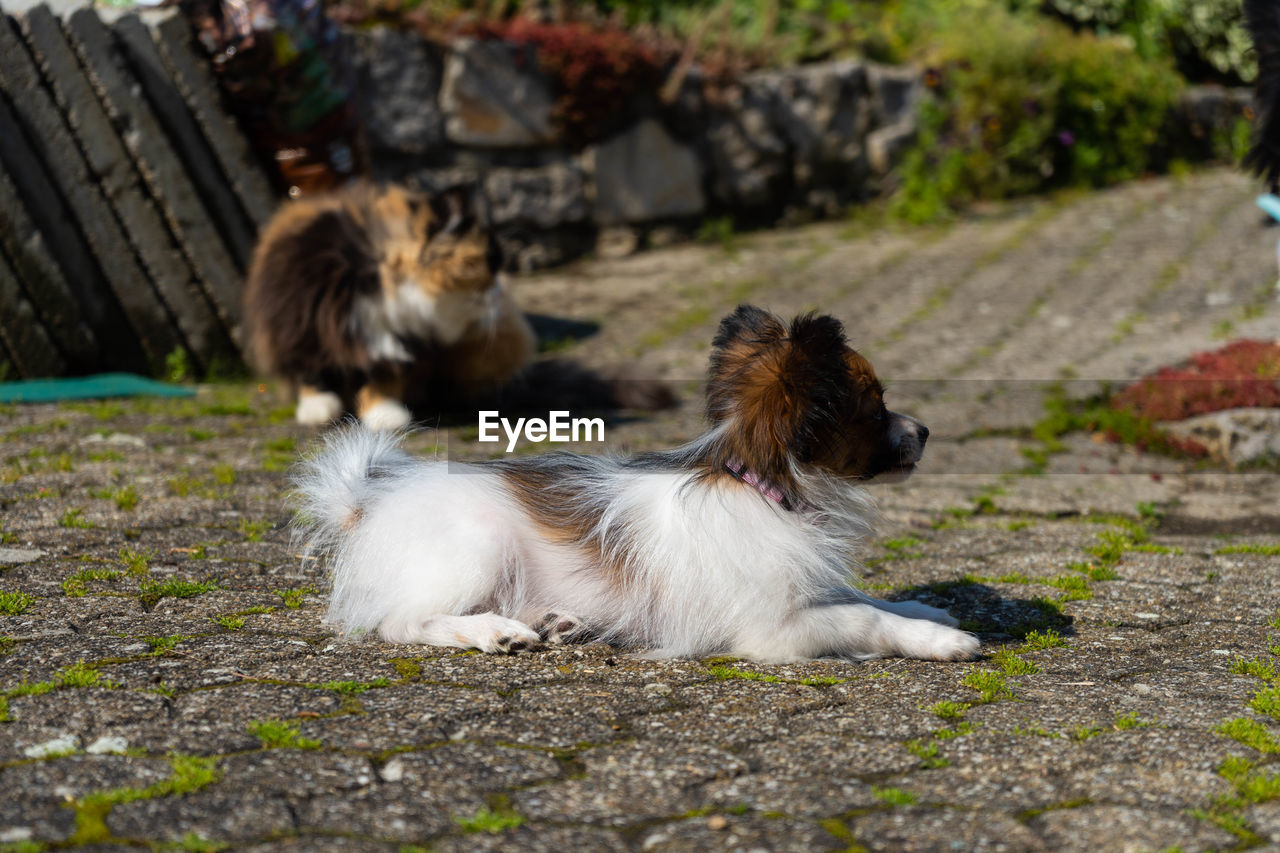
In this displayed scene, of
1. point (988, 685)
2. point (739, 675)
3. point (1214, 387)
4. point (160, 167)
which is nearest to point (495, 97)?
point (160, 167)

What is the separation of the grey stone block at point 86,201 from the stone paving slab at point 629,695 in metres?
1.29

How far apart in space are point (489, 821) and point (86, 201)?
6576mm

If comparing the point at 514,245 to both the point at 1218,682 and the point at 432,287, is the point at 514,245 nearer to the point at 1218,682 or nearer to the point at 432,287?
the point at 432,287

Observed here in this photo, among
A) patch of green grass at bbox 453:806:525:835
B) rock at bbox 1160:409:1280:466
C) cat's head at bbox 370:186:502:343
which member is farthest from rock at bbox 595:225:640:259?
patch of green grass at bbox 453:806:525:835

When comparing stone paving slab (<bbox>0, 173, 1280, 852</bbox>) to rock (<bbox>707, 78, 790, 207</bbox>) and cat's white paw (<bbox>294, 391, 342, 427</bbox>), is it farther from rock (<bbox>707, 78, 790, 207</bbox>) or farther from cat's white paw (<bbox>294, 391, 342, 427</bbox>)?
rock (<bbox>707, 78, 790, 207</bbox>)

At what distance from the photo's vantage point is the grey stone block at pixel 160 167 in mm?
7738

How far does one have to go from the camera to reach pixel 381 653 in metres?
3.73

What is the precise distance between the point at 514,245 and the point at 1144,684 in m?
8.70

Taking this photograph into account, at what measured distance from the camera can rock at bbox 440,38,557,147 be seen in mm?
10664

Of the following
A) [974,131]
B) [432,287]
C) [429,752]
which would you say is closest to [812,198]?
[974,131]

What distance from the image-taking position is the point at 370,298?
6797 mm

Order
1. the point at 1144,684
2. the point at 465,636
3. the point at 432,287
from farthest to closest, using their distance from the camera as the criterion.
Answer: the point at 432,287 < the point at 465,636 < the point at 1144,684

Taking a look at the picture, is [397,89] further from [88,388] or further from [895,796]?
[895,796]

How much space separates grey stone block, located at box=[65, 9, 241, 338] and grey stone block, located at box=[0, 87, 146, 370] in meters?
0.42
